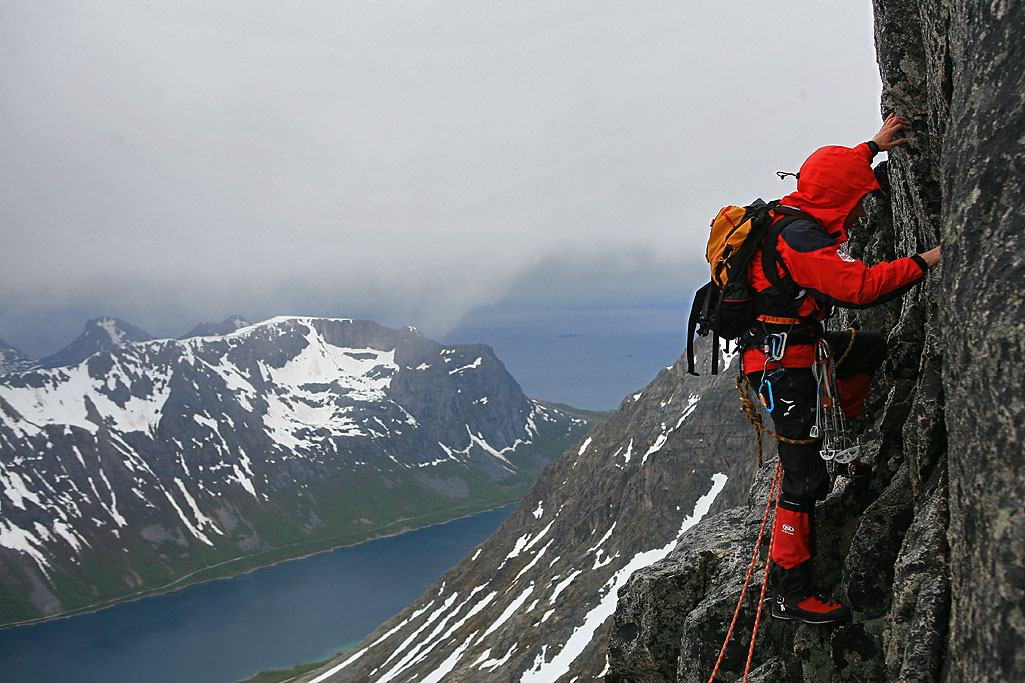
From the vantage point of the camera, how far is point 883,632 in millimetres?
7363

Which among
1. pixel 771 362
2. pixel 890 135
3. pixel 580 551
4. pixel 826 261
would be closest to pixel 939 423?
pixel 771 362

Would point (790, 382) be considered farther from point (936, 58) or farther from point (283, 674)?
point (283, 674)

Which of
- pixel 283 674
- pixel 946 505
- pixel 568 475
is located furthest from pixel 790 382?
pixel 283 674

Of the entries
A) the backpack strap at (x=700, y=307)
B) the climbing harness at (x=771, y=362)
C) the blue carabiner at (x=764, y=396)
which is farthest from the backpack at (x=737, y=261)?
the blue carabiner at (x=764, y=396)

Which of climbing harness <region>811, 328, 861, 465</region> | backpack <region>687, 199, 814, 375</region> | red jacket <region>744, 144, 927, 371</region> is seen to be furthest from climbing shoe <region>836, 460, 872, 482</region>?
backpack <region>687, 199, 814, 375</region>

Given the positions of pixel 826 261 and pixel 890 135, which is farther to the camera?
pixel 890 135

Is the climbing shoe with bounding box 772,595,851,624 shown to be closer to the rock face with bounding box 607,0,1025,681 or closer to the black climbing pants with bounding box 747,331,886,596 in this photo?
the black climbing pants with bounding box 747,331,886,596

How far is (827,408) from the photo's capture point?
790 centimetres

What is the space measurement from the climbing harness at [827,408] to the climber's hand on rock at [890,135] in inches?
113

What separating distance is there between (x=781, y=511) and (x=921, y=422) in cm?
212

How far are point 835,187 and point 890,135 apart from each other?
5.23 ft

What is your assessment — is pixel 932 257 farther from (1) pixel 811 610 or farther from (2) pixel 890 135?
(1) pixel 811 610

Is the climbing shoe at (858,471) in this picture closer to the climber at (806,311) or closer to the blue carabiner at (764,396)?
the climber at (806,311)

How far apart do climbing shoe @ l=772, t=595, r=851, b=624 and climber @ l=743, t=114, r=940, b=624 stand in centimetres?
1
